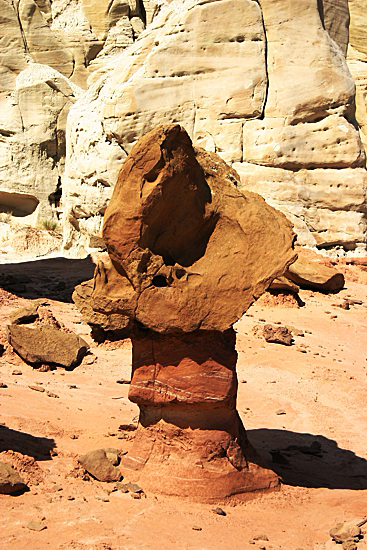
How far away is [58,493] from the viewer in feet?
13.2

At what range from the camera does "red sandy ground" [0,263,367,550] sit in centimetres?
372

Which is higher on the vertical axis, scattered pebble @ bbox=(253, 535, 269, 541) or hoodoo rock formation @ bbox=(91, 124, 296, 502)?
hoodoo rock formation @ bbox=(91, 124, 296, 502)

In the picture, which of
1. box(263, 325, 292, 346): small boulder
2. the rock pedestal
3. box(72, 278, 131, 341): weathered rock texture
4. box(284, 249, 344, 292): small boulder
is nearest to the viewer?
the rock pedestal

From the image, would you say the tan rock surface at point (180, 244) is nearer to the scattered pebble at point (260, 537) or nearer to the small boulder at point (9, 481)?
the small boulder at point (9, 481)

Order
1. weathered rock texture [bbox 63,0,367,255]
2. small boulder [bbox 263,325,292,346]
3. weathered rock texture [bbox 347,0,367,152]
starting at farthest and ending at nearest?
weathered rock texture [bbox 347,0,367,152], weathered rock texture [bbox 63,0,367,255], small boulder [bbox 263,325,292,346]

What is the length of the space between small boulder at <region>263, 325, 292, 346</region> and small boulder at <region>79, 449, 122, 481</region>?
481cm

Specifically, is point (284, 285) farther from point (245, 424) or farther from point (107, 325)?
point (245, 424)

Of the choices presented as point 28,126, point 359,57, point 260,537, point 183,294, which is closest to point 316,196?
point 183,294

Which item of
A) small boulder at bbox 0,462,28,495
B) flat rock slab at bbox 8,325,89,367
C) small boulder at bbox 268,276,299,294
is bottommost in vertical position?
small boulder at bbox 268,276,299,294

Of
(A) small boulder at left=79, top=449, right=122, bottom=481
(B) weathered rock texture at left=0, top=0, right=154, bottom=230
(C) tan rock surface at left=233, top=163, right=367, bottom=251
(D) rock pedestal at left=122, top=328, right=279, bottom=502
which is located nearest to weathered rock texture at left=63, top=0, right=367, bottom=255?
(C) tan rock surface at left=233, top=163, right=367, bottom=251

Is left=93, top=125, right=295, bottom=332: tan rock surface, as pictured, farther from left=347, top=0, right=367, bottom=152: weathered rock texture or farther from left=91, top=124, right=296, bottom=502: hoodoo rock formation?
left=347, top=0, right=367, bottom=152: weathered rock texture

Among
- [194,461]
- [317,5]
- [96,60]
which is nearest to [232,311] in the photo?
[194,461]

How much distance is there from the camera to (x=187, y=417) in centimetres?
448

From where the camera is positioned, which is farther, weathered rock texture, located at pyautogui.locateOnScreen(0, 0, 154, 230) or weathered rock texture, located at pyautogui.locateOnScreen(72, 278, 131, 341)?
weathered rock texture, located at pyautogui.locateOnScreen(0, 0, 154, 230)
